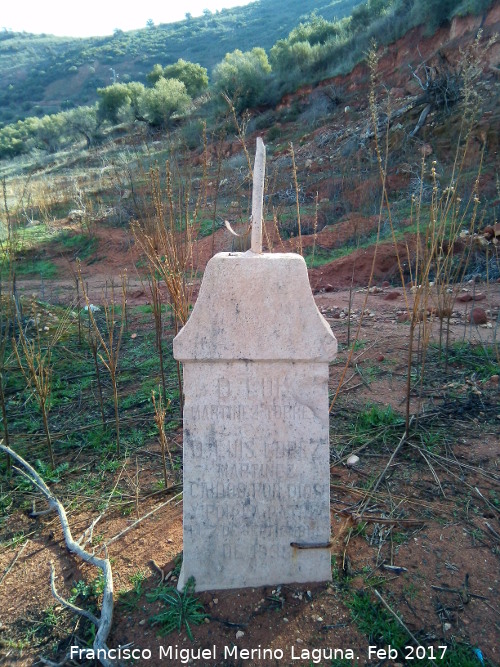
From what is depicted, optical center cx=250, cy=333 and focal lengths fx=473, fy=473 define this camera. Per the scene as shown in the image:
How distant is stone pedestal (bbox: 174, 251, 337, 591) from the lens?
1.80 meters

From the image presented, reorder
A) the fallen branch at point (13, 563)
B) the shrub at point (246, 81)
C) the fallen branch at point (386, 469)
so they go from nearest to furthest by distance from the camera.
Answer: the fallen branch at point (13, 563), the fallen branch at point (386, 469), the shrub at point (246, 81)

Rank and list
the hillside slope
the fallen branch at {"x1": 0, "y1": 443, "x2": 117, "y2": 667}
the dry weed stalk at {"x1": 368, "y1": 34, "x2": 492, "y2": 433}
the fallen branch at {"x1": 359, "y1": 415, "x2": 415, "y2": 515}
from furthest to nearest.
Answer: the hillside slope
the dry weed stalk at {"x1": 368, "y1": 34, "x2": 492, "y2": 433}
the fallen branch at {"x1": 359, "y1": 415, "x2": 415, "y2": 515}
the fallen branch at {"x1": 0, "y1": 443, "x2": 117, "y2": 667}

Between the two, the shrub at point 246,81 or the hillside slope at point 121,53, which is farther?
the hillside slope at point 121,53

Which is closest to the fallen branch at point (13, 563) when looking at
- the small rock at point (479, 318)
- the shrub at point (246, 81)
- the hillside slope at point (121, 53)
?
the small rock at point (479, 318)

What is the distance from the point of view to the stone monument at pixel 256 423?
1.80 meters

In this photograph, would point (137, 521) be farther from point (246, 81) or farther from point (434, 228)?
point (246, 81)

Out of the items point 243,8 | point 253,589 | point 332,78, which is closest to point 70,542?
point 253,589

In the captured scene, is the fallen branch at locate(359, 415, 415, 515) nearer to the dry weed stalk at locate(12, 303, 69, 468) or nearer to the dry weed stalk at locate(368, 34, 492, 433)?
the dry weed stalk at locate(368, 34, 492, 433)

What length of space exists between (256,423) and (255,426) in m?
0.01

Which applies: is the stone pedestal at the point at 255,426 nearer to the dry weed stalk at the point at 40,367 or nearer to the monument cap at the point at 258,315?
the monument cap at the point at 258,315

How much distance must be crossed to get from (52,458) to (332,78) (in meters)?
20.9

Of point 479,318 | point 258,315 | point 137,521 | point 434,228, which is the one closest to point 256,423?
point 258,315

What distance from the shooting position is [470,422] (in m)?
3.21

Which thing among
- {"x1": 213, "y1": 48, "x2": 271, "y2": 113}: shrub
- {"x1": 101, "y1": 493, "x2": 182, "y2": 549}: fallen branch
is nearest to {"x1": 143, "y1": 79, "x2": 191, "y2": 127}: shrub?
{"x1": 213, "y1": 48, "x2": 271, "y2": 113}: shrub
